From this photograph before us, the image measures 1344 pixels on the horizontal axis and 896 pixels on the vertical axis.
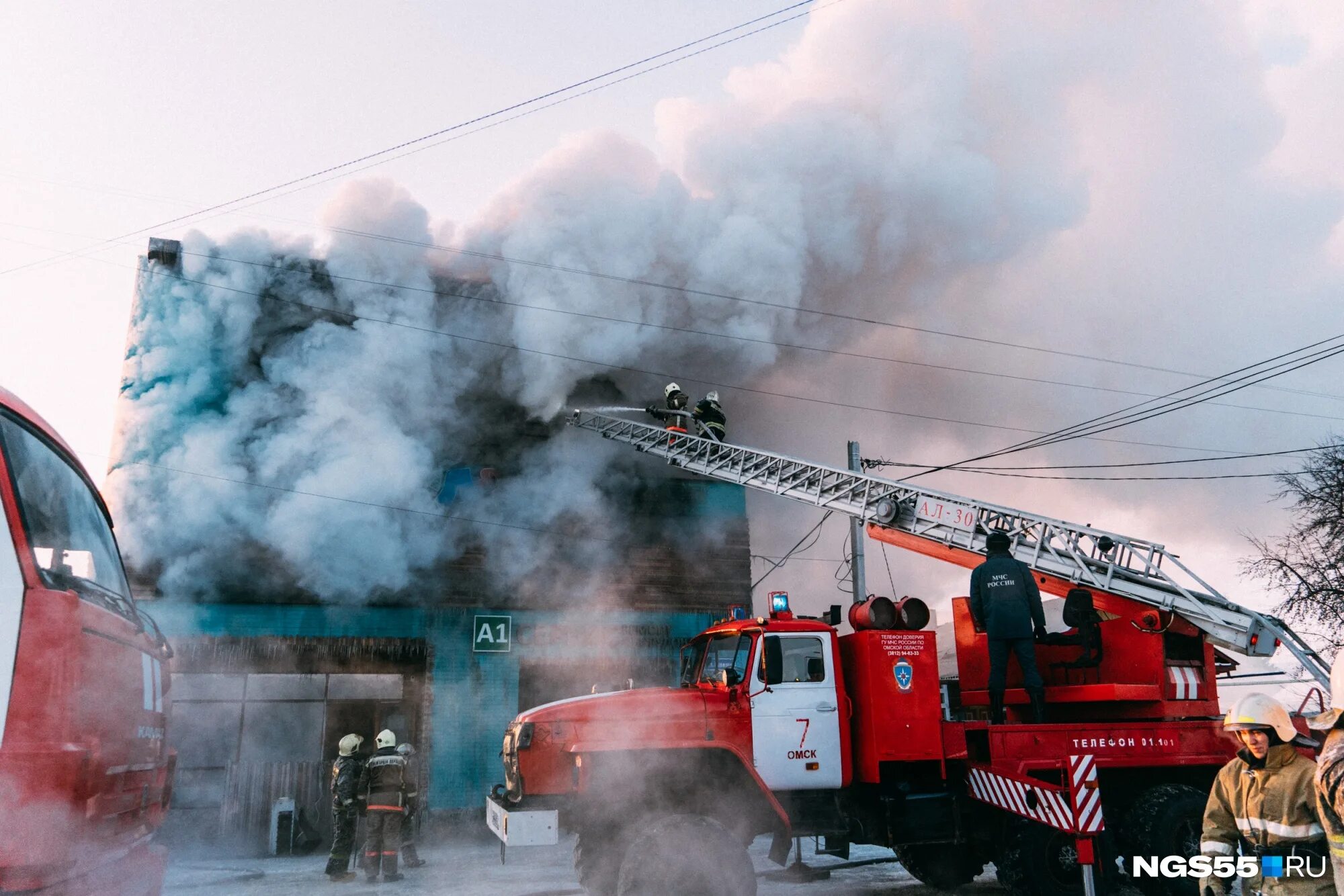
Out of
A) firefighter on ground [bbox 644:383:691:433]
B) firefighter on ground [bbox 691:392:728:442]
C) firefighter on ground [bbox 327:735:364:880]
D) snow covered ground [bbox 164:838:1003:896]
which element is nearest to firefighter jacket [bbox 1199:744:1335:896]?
snow covered ground [bbox 164:838:1003:896]

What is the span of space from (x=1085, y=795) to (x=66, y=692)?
7014 mm

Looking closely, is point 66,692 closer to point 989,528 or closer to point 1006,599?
point 1006,599

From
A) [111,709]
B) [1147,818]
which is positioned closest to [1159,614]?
[1147,818]

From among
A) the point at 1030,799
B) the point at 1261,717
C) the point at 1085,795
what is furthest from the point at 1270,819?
the point at 1030,799

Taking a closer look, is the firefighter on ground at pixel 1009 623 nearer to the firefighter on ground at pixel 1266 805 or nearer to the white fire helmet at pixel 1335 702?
the firefighter on ground at pixel 1266 805

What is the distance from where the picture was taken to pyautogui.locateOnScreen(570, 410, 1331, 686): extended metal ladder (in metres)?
8.23

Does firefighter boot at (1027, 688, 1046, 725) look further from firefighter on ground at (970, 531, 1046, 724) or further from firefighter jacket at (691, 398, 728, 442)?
firefighter jacket at (691, 398, 728, 442)

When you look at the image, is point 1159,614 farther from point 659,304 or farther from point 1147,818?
point 659,304

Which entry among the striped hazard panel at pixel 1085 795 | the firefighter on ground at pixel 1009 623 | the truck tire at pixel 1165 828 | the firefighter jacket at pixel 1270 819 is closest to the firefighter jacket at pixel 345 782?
the firefighter on ground at pixel 1009 623

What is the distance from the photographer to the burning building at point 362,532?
13539mm

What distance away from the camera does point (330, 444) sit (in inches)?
562

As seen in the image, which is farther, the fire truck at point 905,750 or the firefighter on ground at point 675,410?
the firefighter on ground at point 675,410

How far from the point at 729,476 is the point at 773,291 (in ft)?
18.2

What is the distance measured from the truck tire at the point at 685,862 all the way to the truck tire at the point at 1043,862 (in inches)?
105
